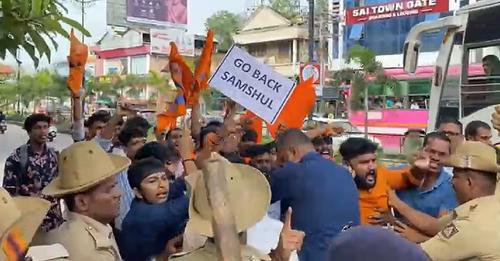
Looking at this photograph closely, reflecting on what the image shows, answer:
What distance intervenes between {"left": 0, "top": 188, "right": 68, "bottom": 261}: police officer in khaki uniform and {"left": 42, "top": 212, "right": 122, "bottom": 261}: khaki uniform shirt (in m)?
0.39

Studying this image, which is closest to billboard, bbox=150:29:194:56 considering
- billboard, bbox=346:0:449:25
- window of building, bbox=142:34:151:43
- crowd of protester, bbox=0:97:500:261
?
window of building, bbox=142:34:151:43

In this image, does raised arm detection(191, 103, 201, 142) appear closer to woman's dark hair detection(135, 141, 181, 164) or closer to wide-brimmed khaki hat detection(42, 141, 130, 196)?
woman's dark hair detection(135, 141, 181, 164)

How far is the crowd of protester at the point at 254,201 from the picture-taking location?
2268 millimetres

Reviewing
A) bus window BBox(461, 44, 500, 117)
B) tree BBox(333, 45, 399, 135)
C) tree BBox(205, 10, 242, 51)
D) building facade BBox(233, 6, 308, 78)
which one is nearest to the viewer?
bus window BBox(461, 44, 500, 117)

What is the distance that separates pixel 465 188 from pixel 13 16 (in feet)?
7.44

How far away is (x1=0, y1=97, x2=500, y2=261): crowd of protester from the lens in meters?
2.27

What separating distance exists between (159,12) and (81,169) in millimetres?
36732

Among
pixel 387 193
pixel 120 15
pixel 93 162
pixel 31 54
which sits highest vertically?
pixel 120 15

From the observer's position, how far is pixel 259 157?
18.3ft

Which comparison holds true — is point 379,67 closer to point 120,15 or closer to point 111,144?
point 120,15

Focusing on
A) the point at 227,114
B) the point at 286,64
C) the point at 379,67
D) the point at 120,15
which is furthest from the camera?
the point at 286,64

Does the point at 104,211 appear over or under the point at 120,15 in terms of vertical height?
under

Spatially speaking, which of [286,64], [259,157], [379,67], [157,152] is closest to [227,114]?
[259,157]

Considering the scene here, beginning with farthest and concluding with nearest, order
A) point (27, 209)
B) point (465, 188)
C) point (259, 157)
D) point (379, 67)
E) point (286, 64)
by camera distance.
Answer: point (286, 64) < point (379, 67) < point (259, 157) < point (465, 188) < point (27, 209)
